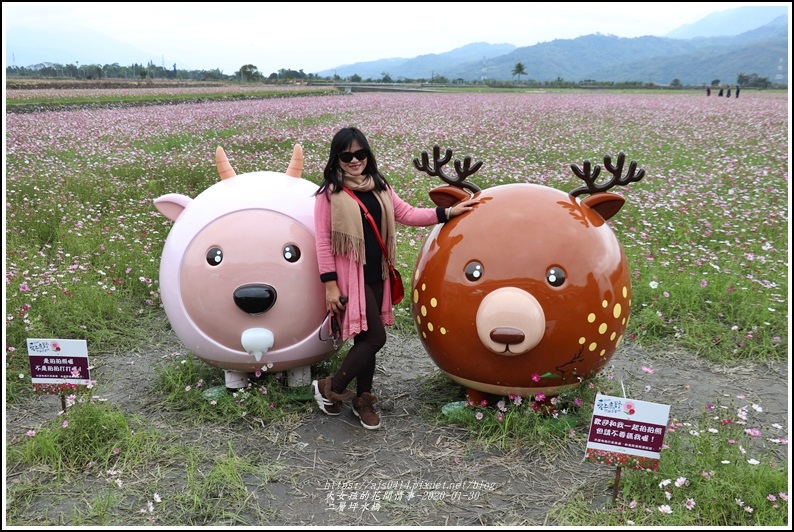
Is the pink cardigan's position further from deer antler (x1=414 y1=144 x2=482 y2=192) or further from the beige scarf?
deer antler (x1=414 y1=144 x2=482 y2=192)

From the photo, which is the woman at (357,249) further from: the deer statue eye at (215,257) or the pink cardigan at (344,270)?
the deer statue eye at (215,257)

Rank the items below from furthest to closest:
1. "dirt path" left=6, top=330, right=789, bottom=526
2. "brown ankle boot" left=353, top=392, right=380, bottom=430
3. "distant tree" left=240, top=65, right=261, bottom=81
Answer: "distant tree" left=240, top=65, right=261, bottom=81 < "brown ankle boot" left=353, top=392, right=380, bottom=430 < "dirt path" left=6, top=330, right=789, bottom=526

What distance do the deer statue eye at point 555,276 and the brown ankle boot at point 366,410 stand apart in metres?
1.25

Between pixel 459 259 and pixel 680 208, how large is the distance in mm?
5596

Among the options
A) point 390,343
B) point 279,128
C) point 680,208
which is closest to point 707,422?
point 390,343

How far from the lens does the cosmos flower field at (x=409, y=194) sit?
5172mm

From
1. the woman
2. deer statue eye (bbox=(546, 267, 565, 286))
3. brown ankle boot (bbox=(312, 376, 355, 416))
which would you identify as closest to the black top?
the woman

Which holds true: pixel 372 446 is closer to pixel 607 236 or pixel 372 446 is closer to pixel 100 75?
pixel 607 236

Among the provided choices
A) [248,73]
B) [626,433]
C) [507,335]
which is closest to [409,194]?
[507,335]

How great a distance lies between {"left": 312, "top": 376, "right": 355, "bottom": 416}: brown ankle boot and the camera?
3.78m

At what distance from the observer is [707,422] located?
12.3 feet

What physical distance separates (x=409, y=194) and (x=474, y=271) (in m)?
5.24

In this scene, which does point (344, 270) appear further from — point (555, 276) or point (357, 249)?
point (555, 276)

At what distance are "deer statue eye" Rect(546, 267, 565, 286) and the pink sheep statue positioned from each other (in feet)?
4.04
